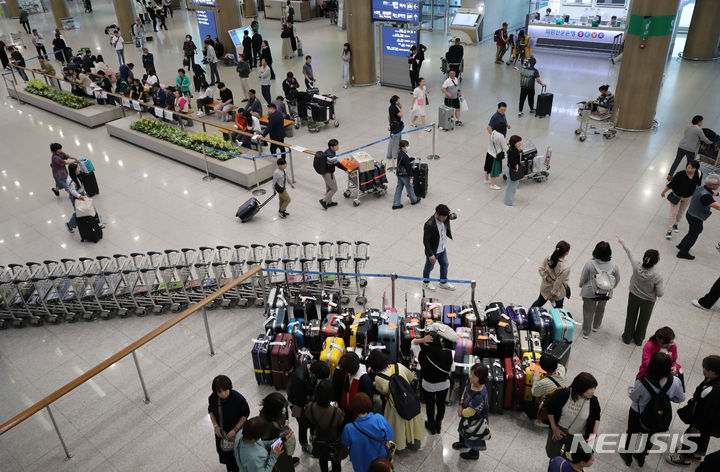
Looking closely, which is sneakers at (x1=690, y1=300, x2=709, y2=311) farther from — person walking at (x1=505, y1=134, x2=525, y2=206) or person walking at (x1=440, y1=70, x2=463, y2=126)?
person walking at (x1=440, y1=70, x2=463, y2=126)

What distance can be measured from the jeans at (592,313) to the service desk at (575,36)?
17488 mm

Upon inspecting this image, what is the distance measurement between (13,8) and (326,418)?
44.3 meters

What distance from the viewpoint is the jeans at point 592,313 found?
697 cm

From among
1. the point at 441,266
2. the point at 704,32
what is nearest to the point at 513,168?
the point at 441,266

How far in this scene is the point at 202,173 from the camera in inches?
515

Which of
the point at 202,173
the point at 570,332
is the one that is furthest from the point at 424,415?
the point at 202,173

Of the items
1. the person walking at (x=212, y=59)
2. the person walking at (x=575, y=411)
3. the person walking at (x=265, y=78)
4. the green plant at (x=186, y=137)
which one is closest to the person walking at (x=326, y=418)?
the person walking at (x=575, y=411)

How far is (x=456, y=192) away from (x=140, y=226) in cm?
658

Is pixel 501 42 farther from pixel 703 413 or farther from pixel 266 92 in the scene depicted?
pixel 703 413

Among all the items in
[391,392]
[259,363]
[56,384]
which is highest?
[391,392]

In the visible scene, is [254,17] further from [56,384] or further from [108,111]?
[56,384]

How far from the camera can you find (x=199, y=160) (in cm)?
1299

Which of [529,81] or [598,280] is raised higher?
[529,81]

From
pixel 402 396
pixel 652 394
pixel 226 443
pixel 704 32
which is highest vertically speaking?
pixel 704 32
